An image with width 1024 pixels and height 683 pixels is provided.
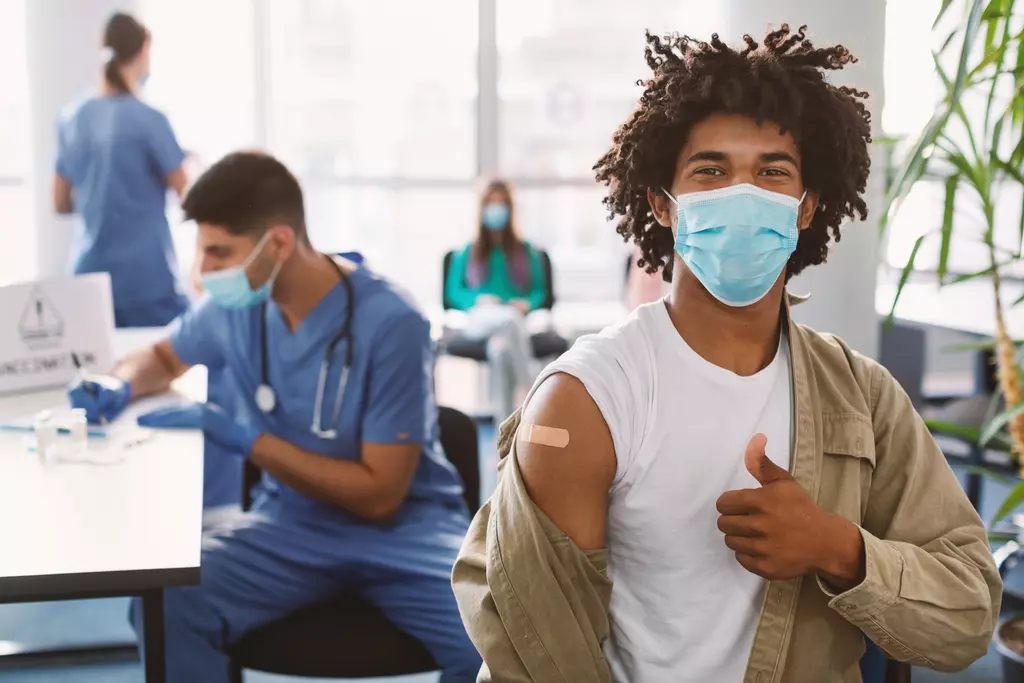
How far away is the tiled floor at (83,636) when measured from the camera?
87.5 inches

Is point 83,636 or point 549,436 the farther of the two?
point 83,636

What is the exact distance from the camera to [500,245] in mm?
4113

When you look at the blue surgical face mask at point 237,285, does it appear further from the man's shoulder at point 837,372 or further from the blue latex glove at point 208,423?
the man's shoulder at point 837,372

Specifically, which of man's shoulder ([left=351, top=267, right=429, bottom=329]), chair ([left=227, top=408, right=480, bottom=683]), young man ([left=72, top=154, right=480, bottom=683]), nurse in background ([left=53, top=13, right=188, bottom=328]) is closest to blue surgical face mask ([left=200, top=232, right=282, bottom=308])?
young man ([left=72, top=154, right=480, bottom=683])

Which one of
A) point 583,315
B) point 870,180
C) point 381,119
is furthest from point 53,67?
point 870,180

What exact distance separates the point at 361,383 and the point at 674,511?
2.57 ft

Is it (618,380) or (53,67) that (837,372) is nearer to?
(618,380)

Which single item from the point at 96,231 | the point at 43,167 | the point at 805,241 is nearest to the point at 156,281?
the point at 96,231

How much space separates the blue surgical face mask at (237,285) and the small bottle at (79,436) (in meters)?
0.30

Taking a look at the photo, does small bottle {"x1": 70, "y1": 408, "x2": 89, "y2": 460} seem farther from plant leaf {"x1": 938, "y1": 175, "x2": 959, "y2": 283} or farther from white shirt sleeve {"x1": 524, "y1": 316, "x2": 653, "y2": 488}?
plant leaf {"x1": 938, "y1": 175, "x2": 959, "y2": 283}

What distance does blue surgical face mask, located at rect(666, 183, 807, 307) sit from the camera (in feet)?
3.37

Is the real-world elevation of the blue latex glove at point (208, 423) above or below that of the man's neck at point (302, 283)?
below

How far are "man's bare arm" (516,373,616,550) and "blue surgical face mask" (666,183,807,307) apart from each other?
19cm

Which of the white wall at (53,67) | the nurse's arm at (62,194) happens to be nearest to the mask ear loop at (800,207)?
the nurse's arm at (62,194)
